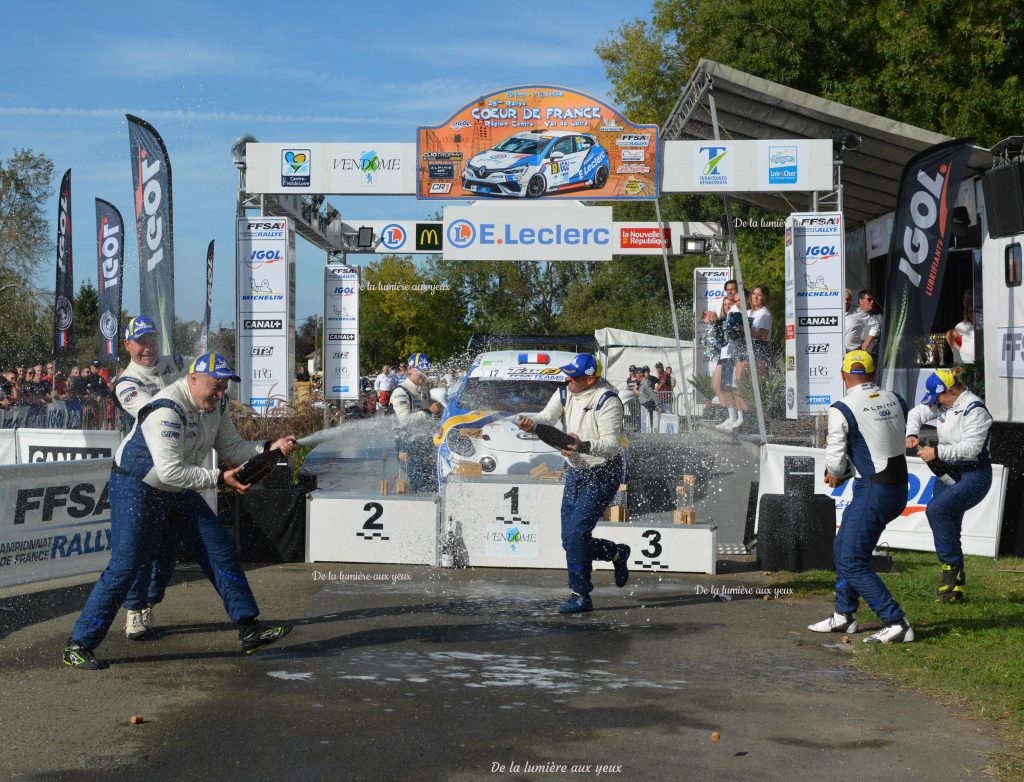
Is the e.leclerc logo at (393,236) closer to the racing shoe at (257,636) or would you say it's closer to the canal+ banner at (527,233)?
the canal+ banner at (527,233)

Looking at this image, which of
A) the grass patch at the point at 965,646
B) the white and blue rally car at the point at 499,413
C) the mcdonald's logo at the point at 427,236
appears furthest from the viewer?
the mcdonald's logo at the point at 427,236

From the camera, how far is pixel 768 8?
31203 mm

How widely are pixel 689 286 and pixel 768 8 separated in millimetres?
15782

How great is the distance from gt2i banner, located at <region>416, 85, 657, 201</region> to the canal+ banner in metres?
1.32

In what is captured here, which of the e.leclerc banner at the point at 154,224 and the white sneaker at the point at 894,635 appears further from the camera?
the e.leclerc banner at the point at 154,224

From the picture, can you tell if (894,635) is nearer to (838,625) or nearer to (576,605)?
(838,625)

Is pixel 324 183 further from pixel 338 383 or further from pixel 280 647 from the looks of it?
pixel 280 647

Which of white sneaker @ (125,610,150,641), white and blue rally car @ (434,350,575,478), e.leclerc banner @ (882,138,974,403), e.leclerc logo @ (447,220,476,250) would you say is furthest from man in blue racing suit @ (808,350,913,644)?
e.leclerc logo @ (447,220,476,250)

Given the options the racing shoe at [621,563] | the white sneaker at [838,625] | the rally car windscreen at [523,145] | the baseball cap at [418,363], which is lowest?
the white sneaker at [838,625]

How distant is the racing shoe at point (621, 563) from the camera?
914 cm

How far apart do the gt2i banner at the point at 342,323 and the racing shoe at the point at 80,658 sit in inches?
587

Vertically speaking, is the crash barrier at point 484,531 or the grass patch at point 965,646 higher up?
the crash barrier at point 484,531

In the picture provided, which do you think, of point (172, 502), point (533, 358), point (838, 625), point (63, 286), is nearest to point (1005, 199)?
point (533, 358)

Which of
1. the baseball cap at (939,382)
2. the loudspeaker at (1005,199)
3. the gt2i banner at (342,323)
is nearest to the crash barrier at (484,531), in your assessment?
the baseball cap at (939,382)
